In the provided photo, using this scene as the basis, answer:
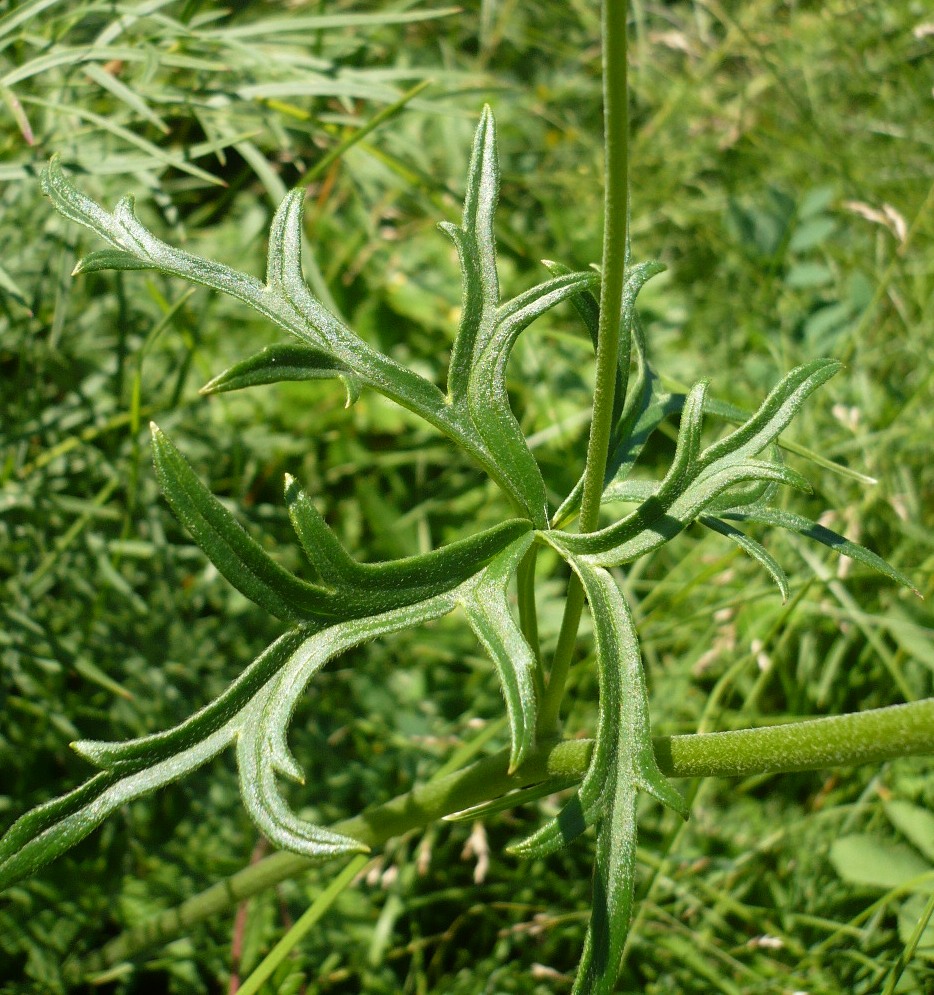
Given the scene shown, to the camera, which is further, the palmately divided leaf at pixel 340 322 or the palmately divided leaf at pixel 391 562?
the palmately divided leaf at pixel 340 322

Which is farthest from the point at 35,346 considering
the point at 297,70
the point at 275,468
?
the point at 297,70

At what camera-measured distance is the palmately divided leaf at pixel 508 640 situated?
0.95 meters

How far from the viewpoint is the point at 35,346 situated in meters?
2.02

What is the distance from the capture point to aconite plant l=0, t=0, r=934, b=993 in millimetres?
945

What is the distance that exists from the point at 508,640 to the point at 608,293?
34 cm

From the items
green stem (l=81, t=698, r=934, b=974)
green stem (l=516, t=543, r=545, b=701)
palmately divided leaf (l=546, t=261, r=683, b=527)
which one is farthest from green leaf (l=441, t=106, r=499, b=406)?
green stem (l=81, t=698, r=934, b=974)

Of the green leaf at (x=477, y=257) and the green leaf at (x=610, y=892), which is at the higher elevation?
the green leaf at (x=477, y=257)

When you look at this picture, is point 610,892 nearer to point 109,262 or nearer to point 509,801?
point 509,801

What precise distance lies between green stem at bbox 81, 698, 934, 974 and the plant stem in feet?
0.27

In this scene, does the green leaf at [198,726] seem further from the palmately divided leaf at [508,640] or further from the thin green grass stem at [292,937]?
the thin green grass stem at [292,937]

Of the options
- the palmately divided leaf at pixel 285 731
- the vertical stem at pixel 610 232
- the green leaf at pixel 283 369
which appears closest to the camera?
the vertical stem at pixel 610 232

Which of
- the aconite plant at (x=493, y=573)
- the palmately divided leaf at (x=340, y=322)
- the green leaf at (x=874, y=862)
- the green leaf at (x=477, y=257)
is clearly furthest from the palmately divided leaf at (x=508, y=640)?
the green leaf at (x=874, y=862)

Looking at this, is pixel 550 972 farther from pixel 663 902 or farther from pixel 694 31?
pixel 694 31

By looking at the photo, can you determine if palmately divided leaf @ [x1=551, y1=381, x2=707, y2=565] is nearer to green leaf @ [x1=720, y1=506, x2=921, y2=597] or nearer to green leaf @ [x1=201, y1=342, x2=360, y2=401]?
green leaf @ [x1=720, y1=506, x2=921, y2=597]
